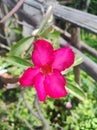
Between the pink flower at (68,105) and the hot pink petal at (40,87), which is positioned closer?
the hot pink petal at (40,87)

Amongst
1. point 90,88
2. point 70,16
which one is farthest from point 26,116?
point 70,16

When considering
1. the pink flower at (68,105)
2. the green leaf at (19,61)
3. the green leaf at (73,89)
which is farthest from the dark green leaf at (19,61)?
the pink flower at (68,105)

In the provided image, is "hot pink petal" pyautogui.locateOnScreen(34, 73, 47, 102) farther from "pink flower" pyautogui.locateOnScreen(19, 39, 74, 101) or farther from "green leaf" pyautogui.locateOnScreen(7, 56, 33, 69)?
"green leaf" pyautogui.locateOnScreen(7, 56, 33, 69)

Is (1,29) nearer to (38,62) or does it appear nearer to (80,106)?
(80,106)

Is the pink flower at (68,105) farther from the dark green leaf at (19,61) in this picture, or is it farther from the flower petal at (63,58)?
the flower petal at (63,58)

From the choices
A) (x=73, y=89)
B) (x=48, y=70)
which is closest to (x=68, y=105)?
(x=73, y=89)

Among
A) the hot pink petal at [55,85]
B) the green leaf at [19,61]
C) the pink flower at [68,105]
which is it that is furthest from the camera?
the pink flower at [68,105]
